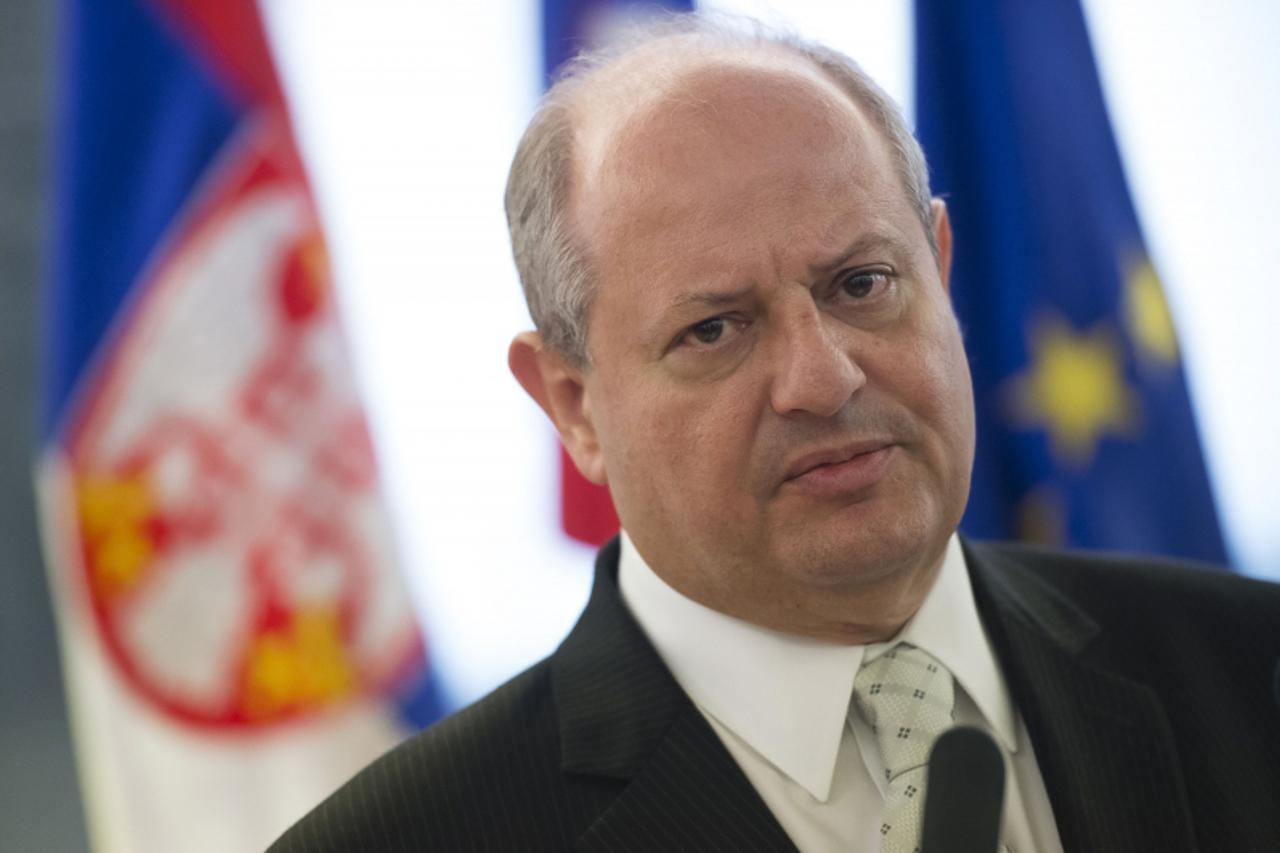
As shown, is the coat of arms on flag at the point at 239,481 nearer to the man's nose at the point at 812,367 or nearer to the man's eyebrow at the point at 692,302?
the man's eyebrow at the point at 692,302

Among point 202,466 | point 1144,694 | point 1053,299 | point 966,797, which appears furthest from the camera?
point 1053,299

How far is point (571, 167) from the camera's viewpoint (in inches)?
64.5

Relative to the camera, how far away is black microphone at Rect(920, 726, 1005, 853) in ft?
2.97

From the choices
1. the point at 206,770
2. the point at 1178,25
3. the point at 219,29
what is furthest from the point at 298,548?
the point at 1178,25

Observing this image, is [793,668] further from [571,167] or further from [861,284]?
[571,167]

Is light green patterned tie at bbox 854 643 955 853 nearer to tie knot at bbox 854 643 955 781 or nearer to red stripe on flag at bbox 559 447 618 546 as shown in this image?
tie knot at bbox 854 643 955 781

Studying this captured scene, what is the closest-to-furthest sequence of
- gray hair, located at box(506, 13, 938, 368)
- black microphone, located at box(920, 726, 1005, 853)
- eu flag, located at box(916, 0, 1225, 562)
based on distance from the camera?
black microphone, located at box(920, 726, 1005, 853) < gray hair, located at box(506, 13, 938, 368) < eu flag, located at box(916, 0, 1225, 562)

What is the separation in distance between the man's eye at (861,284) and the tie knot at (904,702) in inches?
15.9

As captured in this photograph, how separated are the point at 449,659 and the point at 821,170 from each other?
1985mm

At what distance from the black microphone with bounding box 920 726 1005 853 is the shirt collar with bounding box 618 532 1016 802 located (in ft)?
1.85

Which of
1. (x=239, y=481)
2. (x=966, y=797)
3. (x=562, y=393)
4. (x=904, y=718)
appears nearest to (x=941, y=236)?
(x=562, y=393)

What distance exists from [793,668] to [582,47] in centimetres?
201

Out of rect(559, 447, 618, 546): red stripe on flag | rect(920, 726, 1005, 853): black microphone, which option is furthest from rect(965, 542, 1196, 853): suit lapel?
rect(559, 447, 618, 546): red stripe on flag

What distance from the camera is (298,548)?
287 centimetres
